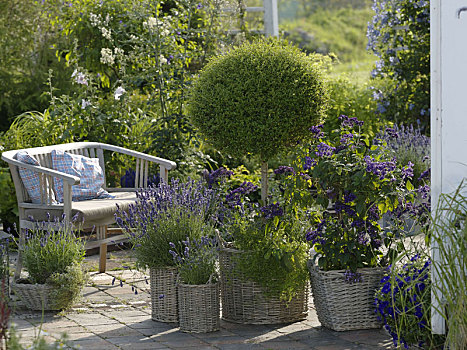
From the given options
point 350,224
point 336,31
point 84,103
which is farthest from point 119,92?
point 336,31

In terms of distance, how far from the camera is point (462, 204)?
295cm

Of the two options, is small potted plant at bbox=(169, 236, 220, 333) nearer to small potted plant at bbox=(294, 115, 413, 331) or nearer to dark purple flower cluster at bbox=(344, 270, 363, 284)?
small potted plant at bbox=(294, 115, 413, 331)

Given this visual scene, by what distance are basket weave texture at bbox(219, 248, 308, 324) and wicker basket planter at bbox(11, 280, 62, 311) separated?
37.4 inches

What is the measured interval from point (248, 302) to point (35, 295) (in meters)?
1.19

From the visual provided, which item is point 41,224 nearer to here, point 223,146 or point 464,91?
point 223,146

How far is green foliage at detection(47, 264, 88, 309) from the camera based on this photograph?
386 centimetres

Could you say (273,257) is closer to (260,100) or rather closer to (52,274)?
(260,100)

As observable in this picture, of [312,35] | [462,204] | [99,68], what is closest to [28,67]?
[99,68]

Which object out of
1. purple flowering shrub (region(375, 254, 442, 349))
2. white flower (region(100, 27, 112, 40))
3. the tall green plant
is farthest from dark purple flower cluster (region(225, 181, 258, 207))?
white flower (region(100, 27, 112, 40))

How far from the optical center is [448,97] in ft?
9.69

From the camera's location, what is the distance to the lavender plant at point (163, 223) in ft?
12.2

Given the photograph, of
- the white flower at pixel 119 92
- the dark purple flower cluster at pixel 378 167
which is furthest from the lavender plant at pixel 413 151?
the dark purple flower cluster at pixel 378 167

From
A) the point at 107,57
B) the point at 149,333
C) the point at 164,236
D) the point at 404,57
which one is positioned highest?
the point at 404,57

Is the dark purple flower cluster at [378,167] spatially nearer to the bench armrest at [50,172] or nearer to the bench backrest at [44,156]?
the bench armrest at [50,172]
